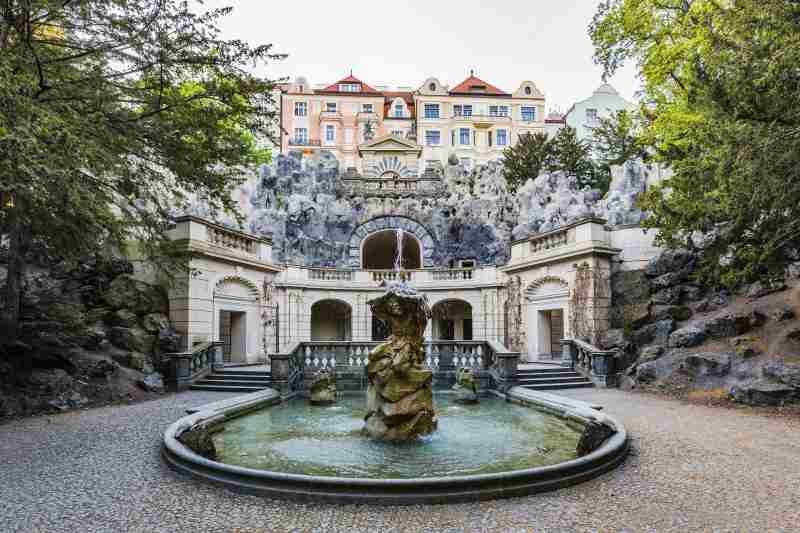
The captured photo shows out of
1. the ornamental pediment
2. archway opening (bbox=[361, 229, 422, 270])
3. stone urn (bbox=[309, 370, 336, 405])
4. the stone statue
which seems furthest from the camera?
the ornamental pediment

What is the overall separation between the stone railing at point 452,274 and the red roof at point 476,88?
41.1m

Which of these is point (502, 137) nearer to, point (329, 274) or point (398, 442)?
point (329, 274)

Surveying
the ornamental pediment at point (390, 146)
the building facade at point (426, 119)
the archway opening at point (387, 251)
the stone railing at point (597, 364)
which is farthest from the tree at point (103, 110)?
the building facade at point (426, 119)

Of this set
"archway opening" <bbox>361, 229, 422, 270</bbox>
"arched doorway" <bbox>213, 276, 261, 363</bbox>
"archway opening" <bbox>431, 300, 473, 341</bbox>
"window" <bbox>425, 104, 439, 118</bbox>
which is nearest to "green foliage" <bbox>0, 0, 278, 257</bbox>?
"arched doorway" <bbox>213, 276, 261, 363</bbox>

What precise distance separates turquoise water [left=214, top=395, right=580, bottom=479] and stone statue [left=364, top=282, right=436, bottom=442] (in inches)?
11.5

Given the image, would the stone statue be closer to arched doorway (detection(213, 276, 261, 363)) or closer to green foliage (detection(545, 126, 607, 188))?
arched doorway (detection(213, 276, 261, 363))

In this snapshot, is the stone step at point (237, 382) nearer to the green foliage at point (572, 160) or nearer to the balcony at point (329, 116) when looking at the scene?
the green foliage at point (572, 160)

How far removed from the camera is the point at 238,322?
18.7 meters

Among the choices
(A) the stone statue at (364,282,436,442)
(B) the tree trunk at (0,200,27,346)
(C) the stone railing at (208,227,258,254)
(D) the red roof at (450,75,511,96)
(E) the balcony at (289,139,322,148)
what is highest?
(D) the red roof at (450,75,511,96)

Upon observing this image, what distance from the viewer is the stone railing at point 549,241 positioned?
60.4 ft

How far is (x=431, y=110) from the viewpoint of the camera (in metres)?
58.7

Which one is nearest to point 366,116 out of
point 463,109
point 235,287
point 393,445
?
point 463,109

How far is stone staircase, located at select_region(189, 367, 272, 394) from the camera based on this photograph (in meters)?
13.6

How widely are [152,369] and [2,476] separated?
7916 millimetres
